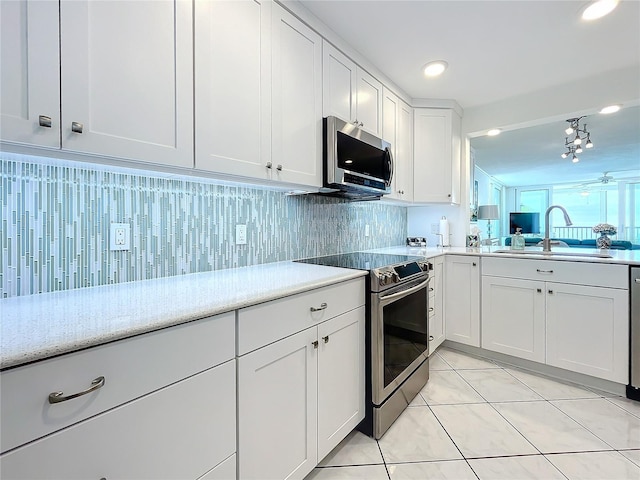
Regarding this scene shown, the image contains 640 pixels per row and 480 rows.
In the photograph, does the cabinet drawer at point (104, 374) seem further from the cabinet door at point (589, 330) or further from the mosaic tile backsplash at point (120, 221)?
the cabinet door at point (589, 330)

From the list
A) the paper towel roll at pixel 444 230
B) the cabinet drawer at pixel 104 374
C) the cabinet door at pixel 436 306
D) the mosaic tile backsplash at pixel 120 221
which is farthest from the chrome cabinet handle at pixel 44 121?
the paper towel roll at pixel 444 230

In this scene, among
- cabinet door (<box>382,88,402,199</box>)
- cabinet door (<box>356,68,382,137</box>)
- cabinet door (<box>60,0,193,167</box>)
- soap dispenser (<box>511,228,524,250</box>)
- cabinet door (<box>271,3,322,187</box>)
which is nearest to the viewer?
cabinet door (<box>60,0,193,167</box>)

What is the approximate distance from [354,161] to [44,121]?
1.46 metres

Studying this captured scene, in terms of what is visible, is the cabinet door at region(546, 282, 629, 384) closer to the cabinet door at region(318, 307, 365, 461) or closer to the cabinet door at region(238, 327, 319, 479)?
the cabinet door at region(318, 307, 365, 461)

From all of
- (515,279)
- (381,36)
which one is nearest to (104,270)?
(381,36)

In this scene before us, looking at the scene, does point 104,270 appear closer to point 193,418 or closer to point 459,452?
point 193,418

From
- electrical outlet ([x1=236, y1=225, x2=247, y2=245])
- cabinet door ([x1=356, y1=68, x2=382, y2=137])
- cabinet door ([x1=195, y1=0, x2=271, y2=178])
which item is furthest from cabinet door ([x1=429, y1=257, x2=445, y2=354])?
cabinet door ([x1=195, y1=0, x2=271, y2=178])

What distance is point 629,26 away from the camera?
71.7 inches

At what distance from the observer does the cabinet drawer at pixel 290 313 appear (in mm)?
1022

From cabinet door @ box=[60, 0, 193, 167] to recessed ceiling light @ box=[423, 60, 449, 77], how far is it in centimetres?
178

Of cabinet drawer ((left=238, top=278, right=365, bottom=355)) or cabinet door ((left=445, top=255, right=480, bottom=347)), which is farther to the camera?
cabinet door ((left=445, top=255, right=480, bottom=347))

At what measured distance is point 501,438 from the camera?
1.62 m

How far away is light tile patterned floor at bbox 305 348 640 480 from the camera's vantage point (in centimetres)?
141

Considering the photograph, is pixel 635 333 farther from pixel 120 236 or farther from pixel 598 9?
pixel 120 236
